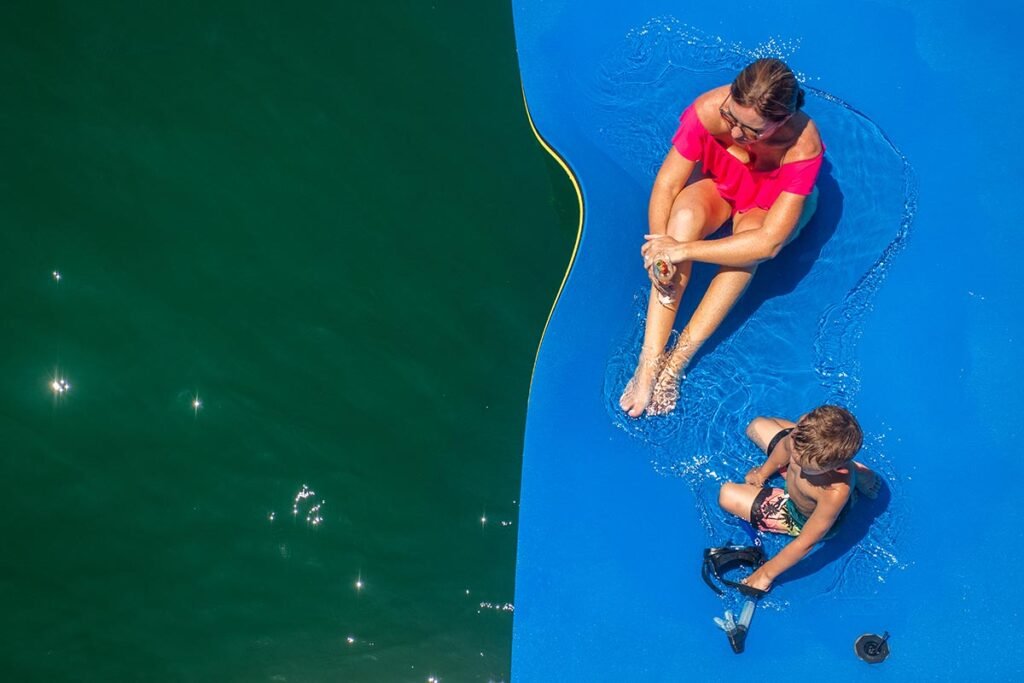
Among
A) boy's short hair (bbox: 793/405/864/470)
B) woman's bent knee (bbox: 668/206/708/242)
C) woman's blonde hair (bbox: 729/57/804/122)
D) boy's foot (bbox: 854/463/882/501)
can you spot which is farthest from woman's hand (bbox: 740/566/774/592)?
woman's blonde hair (bbox: 729/57/804/122)

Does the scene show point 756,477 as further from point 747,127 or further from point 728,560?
point 747,127

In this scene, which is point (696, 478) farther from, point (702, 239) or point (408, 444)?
point (408, 444)

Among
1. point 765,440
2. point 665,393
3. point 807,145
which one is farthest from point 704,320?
point 807,145

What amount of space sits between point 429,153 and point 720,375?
1.62m

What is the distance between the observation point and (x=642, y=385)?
3352 mm

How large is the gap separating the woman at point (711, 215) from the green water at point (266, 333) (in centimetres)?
71

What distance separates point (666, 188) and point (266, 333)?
168cm

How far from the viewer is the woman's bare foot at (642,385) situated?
334 cm

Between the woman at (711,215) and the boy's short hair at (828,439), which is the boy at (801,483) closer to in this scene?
the boy's short hair at (828,439)

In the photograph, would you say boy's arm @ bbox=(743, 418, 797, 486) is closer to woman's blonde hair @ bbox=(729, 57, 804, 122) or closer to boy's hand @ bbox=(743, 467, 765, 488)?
boy's hand @ bbox=(743, 467, 765, 488)

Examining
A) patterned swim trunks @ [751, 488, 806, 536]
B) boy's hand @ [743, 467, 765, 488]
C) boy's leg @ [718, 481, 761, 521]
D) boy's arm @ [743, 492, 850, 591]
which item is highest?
boy's hand @ [743, 467, 765, 488]

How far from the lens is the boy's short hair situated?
2602 mm

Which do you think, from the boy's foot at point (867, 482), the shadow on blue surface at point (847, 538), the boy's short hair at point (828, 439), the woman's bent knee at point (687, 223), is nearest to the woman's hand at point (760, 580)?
the shadow on blue surface at point (847, 538)

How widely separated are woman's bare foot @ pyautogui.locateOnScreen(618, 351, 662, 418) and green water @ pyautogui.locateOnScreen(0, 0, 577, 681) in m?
0.57
